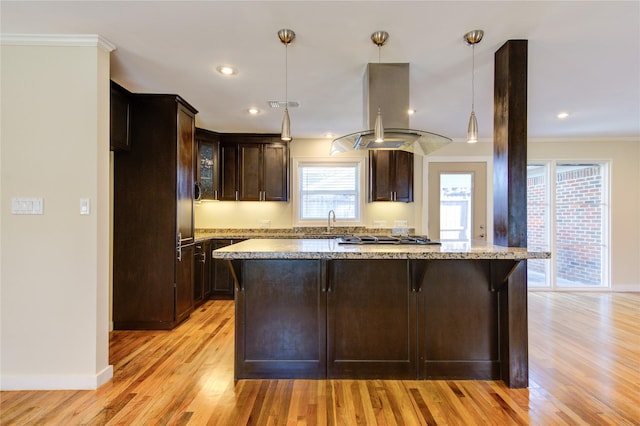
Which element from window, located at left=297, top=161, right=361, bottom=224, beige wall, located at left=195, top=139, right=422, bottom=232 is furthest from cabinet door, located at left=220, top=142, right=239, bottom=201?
window, located at left=297, top=161, right=361, bottom=224

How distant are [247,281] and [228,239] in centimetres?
223

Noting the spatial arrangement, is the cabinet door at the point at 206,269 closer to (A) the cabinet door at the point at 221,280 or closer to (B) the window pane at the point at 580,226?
(A) the cabinet door at the point at 221,280

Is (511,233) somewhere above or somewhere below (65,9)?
below

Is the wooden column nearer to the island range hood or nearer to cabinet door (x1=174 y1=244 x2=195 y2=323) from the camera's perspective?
the island range hood

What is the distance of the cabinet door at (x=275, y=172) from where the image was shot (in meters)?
4.85

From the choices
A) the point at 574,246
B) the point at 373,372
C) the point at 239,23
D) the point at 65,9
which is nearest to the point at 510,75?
the point at 239,23

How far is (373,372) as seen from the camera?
2299 mm

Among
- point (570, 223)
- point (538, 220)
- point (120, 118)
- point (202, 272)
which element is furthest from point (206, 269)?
point (570, 223)

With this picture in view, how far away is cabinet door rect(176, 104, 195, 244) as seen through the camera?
132 inches

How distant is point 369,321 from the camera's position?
2322mm

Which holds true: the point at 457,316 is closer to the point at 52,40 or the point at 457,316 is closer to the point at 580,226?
the point at 52,40

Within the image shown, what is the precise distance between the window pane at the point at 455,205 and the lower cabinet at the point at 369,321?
2.95m

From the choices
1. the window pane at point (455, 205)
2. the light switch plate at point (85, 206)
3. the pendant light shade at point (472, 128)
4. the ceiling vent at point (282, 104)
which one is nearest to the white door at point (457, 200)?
the window pane at point (455, 205)

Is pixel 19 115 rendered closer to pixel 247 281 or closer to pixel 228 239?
pixel 247 281
